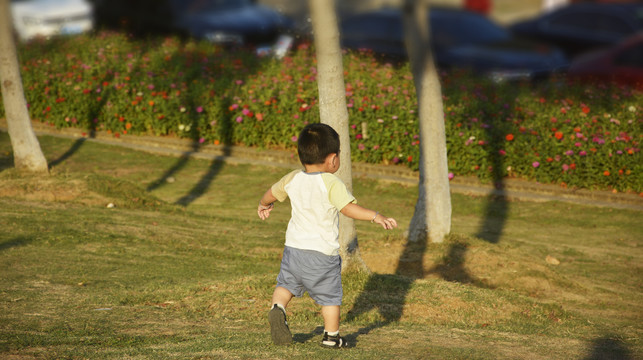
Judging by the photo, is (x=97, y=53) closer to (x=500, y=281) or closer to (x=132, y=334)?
(x=500, y=281)

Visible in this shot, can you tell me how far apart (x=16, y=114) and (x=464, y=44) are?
31.1 ft

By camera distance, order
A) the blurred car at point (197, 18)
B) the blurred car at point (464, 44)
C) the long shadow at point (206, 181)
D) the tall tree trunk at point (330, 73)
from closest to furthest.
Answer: the tall tree trunk at point (330, 73) → the long shadow at point (206, 181) → the blurred car at point (464, 44) → the blurred car at point (197, 18)

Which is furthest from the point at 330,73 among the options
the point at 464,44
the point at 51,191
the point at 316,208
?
the point at 464,44

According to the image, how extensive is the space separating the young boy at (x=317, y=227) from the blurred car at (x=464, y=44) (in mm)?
11251

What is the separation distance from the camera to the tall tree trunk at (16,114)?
10672mm

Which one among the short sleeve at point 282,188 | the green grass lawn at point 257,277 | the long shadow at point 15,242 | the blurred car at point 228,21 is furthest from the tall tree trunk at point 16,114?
the blurred car at point 228,21

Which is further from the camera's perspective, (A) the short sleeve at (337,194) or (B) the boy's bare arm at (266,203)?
(B) the boy's bare arm at (266,203)

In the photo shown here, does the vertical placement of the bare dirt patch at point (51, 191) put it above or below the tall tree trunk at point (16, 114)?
below

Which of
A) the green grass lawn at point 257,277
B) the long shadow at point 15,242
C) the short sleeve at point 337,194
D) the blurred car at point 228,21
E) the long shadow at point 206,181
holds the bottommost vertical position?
the green grass lawn at point 257,277

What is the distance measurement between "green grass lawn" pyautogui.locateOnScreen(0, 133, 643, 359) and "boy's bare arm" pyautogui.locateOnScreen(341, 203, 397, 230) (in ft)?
2.54

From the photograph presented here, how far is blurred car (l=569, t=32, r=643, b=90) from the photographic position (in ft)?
51.5

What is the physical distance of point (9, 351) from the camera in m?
4.39

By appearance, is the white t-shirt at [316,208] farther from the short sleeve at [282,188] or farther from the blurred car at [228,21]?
the blurred car at [228,21]

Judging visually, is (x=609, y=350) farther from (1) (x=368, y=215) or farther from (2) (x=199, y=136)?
(2) (x=199, y=136)
